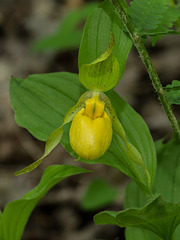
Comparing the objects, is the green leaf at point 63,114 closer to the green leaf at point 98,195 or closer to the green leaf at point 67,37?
the green leaf at point 98,195

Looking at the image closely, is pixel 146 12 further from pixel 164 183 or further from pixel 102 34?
pixel 164 183

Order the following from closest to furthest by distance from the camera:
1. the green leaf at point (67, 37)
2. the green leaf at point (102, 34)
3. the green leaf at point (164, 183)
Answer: the green leaf at point (102, 34), the green leaf at point (164, 183), the green leaf at point (67, 37)

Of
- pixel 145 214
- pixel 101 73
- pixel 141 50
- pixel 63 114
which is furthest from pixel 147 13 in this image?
pixel 145 214

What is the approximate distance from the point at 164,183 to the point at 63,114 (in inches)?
24.6

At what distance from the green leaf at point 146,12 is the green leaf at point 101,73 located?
6.6 inches

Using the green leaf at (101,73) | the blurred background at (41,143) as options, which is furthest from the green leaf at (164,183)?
the green leaf at (101,73)

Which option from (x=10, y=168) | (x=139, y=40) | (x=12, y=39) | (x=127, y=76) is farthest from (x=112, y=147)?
(x=12, y=39)

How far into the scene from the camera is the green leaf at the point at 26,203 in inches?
63.8

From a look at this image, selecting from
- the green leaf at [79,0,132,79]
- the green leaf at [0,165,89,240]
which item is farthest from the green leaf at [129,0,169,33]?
the green leaf at [0,165,89,240]

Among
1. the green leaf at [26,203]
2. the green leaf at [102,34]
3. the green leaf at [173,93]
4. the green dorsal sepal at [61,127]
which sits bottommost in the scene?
the green leaf at [26,203]

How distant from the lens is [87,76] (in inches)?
60.2

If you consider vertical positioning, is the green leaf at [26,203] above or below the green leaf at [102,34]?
below

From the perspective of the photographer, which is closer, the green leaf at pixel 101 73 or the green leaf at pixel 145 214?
the green leaf at pixel 145 214

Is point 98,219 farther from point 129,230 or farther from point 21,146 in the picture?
point 21,146
